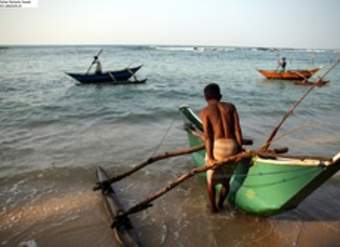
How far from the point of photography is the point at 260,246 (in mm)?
4336

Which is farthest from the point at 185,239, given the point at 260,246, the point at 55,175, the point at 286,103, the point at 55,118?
the point at 286,103

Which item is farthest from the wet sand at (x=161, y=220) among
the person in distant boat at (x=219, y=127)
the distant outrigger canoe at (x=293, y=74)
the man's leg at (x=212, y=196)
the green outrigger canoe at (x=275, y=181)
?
the distant outrigger canoe at (x=293, y=74)

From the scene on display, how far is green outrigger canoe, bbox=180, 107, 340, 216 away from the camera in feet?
11.7

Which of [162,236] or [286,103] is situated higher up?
[162,236]

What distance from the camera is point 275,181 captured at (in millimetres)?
4023

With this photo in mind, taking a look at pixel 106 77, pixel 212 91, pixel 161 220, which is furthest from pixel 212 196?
pixel 106 77

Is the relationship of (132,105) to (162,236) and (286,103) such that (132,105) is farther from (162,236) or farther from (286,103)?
(162,236)

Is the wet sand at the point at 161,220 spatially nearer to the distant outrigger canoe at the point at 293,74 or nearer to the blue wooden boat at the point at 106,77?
the blue wooden boat at the point at 106,77

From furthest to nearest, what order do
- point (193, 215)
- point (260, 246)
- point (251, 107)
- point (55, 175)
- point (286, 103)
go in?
point (286, 103), point (251, 107), point (55, 175), point (193, 215), point (260, 246)

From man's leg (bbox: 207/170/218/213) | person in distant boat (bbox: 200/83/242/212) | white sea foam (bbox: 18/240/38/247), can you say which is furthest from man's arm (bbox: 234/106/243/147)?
white sea foam (bbox: 18/240/38/247)

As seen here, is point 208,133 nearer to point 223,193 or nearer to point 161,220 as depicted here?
point 223,193

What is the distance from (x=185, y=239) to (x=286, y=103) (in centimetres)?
1397

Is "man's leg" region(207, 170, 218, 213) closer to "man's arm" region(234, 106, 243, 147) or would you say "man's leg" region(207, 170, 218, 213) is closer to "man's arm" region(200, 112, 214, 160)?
A: "man's arm" region(200, 112, 214, 160)

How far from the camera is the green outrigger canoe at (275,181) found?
358cm
